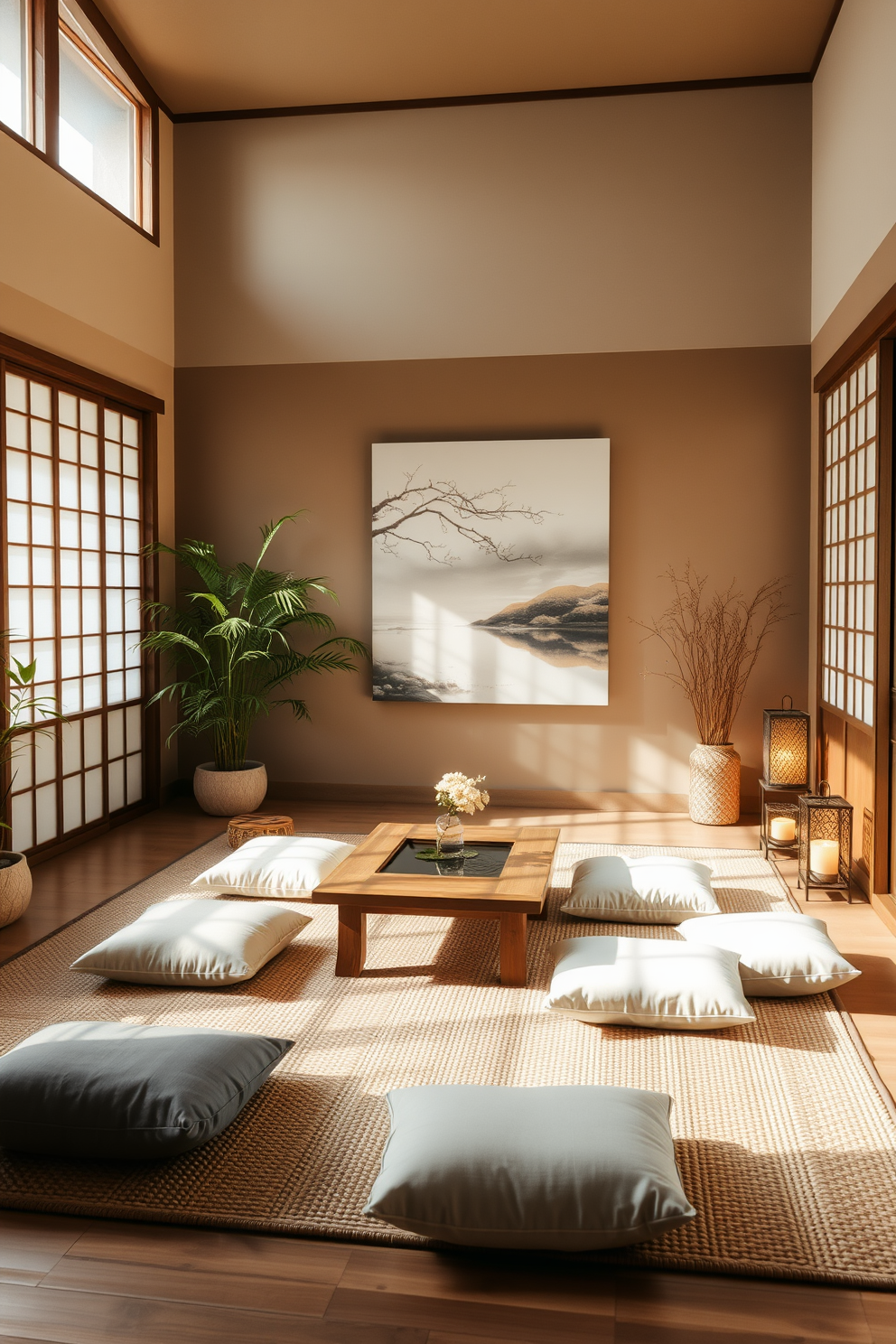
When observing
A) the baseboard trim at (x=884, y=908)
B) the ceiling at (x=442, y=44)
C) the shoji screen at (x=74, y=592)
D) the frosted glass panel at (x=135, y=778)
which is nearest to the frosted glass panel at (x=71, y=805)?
the shoji screen at (x=74, y=592)

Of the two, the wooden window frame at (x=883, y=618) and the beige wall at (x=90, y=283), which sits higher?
the beige wall at (x=90, y=283)

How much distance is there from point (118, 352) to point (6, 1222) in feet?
14.9

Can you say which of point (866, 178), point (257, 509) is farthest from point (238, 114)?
point (866, 178)

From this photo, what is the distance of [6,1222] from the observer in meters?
2.04

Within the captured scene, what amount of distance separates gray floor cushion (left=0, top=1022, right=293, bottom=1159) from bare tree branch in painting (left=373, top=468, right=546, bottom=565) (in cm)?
401

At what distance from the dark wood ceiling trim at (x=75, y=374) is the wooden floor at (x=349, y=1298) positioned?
11.8ft

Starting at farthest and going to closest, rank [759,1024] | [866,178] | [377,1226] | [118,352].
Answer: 1. [118,352]
2. [866,178]
3. [759,1024]
4. [377,1226]

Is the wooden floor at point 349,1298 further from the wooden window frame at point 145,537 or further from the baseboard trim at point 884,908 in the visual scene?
the wooden window frame at point 145,537

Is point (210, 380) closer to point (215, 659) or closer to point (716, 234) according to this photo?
point (215, 659)

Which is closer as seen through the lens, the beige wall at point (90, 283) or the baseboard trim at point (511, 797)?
the beige wall at point (90, 283)

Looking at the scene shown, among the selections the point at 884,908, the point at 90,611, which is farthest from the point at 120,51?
the point at 884,908

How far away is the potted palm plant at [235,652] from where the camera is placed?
5.72 metres

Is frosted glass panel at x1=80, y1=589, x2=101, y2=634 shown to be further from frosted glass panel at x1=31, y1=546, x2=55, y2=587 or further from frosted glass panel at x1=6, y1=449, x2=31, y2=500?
frosted glass panel at x1=6, y1=449, x2=31, y2=500

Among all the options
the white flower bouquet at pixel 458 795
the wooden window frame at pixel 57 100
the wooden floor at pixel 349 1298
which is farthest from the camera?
the wooden window frame at pixel 57 100
